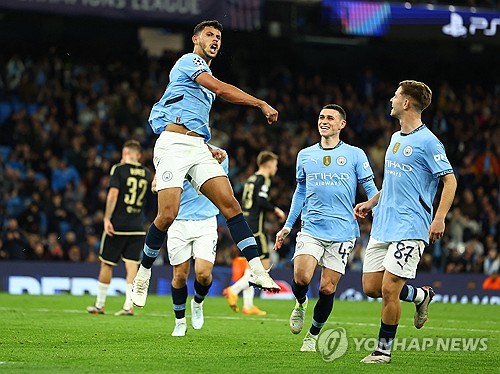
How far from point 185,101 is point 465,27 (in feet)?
56.2

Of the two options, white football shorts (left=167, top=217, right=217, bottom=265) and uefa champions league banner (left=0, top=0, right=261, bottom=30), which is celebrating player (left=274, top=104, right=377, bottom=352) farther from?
uefa champions league banner (left=0, top=0, right=261, bottom=30)

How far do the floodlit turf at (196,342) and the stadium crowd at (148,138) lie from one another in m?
5.11

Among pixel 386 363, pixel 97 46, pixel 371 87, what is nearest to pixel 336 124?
pixel 386 363

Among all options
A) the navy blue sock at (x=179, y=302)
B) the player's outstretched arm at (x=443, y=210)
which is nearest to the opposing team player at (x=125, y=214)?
the navy blue sock at (x=179, y=302)

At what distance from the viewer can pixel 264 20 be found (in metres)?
24.7

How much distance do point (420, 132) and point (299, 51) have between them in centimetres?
2244

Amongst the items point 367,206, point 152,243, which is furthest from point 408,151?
point 152,243

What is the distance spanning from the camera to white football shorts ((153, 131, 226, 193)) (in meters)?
9.60

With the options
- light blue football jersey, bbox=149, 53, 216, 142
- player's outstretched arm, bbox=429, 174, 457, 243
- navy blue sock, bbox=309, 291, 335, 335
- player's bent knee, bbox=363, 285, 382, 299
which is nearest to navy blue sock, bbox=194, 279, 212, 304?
navy blue sock, bbox=309, 291, 335, 335

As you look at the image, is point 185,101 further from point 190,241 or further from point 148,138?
point 148,138

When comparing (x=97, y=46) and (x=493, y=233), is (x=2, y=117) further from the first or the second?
(x=493, y=233)

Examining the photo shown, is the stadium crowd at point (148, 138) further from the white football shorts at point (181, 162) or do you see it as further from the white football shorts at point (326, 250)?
the white football shorts at point (181, 162)

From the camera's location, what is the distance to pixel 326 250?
10.6 metres

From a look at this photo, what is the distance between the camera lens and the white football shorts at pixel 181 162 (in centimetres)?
960
